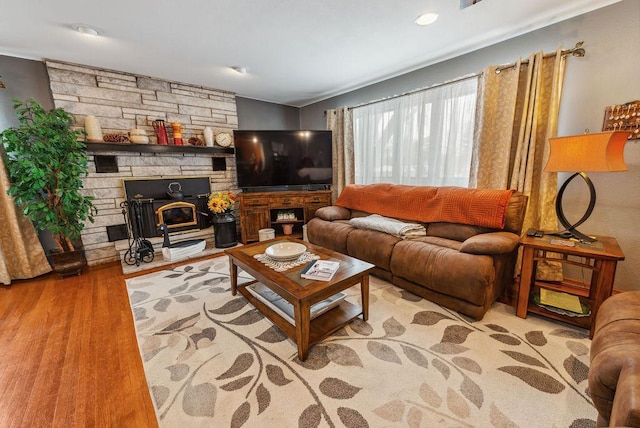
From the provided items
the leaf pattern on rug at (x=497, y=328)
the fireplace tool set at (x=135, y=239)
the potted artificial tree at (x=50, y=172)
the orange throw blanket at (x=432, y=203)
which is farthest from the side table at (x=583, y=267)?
the potted artificial tree at (x=50, y=172)

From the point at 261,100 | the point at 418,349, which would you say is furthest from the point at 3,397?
the point at 261,100

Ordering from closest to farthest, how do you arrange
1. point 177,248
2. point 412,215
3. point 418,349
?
point 418,349, point 412,215, point 177,248

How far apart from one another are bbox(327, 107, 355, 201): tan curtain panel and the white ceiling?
2.54ft

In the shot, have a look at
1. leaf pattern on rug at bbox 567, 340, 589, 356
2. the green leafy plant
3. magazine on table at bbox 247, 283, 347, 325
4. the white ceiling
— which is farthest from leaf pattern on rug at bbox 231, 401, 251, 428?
the green leafy plant

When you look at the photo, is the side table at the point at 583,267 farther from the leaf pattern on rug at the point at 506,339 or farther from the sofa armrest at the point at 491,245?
the leaf pattern on rug at the point at 506,339

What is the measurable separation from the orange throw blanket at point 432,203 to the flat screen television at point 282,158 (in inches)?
31.2

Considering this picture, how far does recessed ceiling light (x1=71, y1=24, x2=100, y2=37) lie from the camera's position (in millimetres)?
2078

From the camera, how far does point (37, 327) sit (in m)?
1.91

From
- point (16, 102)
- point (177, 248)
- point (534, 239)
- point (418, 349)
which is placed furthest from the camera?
point (177, 248)

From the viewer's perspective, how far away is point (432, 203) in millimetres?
2658

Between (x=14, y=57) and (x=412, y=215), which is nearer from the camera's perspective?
(x=14, y=57)

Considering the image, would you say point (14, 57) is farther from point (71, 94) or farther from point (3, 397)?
point (3, 397)

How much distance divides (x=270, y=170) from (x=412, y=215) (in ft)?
7.47

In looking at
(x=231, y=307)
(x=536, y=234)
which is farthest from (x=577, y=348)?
(x=231, y=307)
